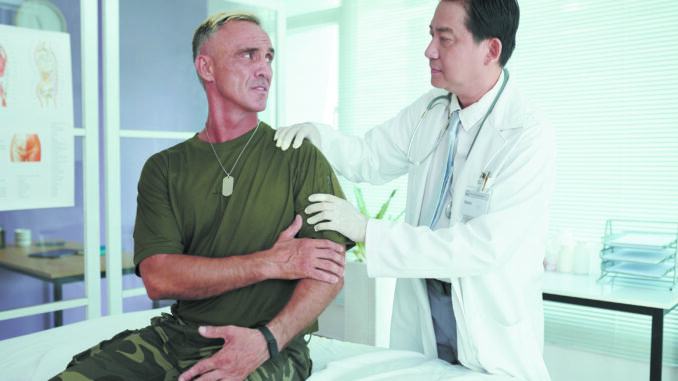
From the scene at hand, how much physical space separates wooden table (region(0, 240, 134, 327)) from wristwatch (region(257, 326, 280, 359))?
1794 mm

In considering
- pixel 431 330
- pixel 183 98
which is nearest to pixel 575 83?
pixel 431 330

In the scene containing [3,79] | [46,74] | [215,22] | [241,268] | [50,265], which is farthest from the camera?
[50,265]

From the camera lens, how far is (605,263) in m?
2.68

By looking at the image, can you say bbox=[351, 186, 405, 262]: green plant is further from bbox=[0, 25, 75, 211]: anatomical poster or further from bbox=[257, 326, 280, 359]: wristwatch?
bbox=[257, 326, 280, 359]: wristwatch

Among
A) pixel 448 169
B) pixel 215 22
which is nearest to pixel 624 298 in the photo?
pixel 448 169

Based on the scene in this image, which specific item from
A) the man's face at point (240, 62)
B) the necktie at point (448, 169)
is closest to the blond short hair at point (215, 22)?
the man's face at point (240, 62)

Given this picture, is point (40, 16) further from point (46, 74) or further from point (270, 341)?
point (270, 341)

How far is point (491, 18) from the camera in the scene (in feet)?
5.71

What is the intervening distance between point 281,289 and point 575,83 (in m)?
2.26

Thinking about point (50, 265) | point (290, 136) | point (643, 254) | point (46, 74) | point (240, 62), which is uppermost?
point (46, 74)

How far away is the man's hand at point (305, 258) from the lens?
4.78ft

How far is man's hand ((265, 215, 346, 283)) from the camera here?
146cm

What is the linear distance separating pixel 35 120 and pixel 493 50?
2090 millimetres

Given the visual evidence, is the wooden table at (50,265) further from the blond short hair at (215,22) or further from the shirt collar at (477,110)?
the shirt collar at (477,110)
